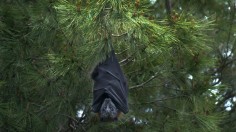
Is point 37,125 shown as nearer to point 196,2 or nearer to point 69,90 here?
point 69,90

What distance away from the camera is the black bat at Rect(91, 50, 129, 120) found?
11.0 feet

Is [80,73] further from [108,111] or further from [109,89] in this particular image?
[108,111]

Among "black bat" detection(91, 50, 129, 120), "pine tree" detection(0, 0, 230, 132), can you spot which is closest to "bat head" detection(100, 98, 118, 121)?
"black bat" detection(91, 50, 129, 120)

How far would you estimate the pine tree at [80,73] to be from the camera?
3908mm

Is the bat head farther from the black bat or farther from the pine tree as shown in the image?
the pine tree

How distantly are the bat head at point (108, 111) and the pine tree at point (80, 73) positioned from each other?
1.07 feet

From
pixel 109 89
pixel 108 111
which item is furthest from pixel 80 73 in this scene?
pixel 108 111

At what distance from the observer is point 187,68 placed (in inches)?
178

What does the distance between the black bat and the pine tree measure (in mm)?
79

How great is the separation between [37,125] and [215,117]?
1.46 meters

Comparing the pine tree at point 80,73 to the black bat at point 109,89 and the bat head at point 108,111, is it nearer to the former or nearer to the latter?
the black bat at point 109,89

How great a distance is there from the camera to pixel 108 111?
3291mm

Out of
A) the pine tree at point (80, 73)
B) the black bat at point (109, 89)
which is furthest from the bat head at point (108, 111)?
the pine tree at point (80, 73)

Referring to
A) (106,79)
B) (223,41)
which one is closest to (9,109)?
(106,79)
